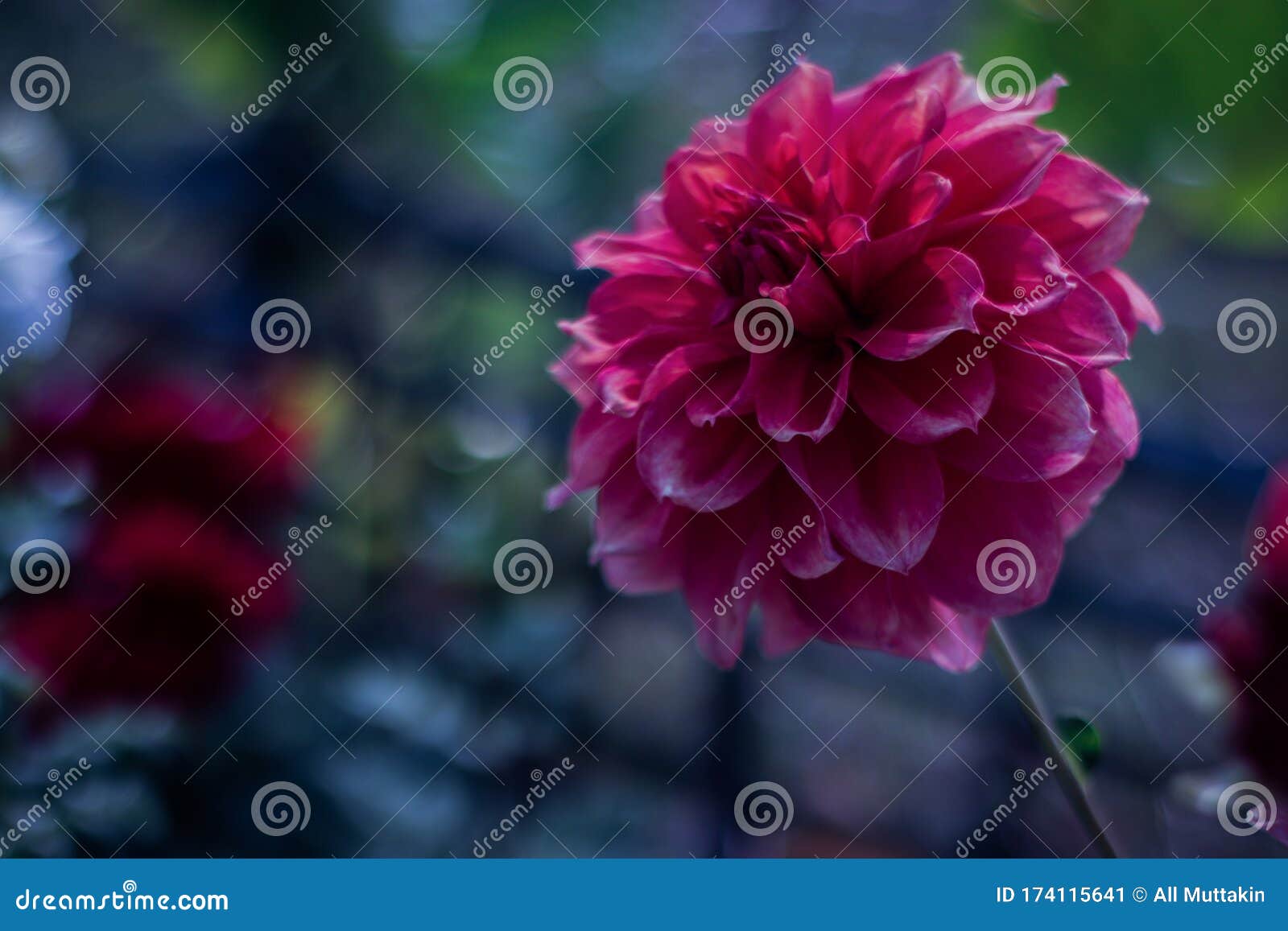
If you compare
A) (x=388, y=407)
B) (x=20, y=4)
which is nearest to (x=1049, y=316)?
(x=388, y=407)

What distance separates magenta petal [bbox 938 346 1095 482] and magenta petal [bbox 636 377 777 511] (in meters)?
0.09

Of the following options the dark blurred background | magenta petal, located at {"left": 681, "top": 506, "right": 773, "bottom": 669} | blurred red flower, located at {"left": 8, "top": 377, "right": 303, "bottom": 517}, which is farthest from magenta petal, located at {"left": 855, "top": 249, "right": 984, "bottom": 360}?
blurred red flower, located at {"left": 8, "top": 377, "right": 303, "bottom": 517}

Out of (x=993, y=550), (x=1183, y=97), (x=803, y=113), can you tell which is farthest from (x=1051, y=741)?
(x=1183, y=97)

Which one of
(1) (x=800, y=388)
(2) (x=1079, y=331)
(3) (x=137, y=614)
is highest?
(2) (x=1079, y=331)

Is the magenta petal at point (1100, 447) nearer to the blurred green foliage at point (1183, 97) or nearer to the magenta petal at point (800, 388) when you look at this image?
the magenta petal at point (800, 388)

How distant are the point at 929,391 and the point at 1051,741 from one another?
18 centimetres

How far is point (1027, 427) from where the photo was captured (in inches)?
15.7

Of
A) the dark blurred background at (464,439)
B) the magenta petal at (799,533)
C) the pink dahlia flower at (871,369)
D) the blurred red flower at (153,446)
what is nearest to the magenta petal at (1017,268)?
the pink dahlia flower at (871,369)

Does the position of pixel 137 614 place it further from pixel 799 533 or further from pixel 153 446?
pixel 799 533

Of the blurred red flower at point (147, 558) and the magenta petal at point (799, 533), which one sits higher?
the magenta petal at point (799, 533)

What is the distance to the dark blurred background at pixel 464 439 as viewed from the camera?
2.18 ft

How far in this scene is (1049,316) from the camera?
415 millimetres

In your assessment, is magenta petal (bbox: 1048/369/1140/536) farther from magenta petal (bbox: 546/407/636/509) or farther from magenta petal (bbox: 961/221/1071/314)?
magenta petal (bbox: 546/407/636/509)

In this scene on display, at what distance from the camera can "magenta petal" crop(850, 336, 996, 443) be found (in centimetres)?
39
